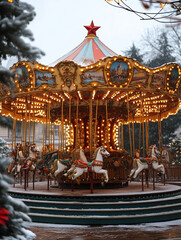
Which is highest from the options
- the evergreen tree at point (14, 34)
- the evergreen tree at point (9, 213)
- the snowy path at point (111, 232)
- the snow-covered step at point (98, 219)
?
the evergreen tree at point (14, 34)

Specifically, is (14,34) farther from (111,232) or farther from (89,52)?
(89,52)

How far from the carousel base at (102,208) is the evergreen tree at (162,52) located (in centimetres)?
2266

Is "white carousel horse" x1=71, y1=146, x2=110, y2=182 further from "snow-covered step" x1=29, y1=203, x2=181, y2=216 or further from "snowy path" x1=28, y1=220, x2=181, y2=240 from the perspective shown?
"snowy path" x1=28, y1=220, x2=181, y2=240

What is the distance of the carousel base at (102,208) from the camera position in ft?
26.8

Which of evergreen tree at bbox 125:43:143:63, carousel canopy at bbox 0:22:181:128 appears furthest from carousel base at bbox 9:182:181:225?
evergreen tree at bbox 125:43:143:63

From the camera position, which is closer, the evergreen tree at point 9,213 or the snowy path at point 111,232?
the evergreen tree at point 9,213

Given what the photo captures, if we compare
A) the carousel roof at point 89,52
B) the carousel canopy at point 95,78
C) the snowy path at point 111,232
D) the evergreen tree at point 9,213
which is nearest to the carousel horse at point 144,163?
the carousel canopy at point 95,78

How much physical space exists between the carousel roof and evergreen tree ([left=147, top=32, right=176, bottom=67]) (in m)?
17.2

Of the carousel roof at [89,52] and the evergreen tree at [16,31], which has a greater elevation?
the carousel roof at [89,52]

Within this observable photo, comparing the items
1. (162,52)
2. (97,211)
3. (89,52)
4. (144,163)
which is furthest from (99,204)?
(162,52)

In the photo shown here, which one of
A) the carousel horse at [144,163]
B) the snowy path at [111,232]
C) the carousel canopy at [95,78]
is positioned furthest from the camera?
the carousel canopy at [95,78]

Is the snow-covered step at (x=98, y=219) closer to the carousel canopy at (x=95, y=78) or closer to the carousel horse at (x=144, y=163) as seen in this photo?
the carousel horse at (x=144, y=163)

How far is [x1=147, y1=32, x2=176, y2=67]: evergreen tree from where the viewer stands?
30.5 metres

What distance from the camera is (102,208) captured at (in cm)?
865
